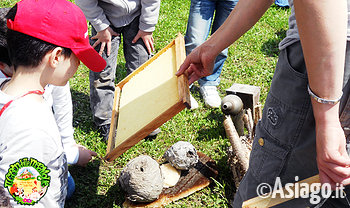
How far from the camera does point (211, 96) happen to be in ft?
14.4

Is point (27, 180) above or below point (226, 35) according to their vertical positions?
below

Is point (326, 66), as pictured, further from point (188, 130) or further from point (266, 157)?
point (188, 130)

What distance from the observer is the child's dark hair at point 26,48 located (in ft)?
6.09

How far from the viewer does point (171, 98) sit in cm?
206

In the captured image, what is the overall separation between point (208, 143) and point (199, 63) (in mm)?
1659

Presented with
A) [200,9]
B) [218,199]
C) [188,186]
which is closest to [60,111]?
[188,186]

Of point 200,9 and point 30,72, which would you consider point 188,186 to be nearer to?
point 30,72

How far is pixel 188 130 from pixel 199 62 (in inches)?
71.5

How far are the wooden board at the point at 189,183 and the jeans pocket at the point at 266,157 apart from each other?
4.41 ft

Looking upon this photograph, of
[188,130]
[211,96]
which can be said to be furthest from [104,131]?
[211,96]

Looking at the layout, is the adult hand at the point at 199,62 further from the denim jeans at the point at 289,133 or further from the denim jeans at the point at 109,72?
the denim jeans at the point at 109,72

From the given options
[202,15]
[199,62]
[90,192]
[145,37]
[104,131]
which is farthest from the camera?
[202,15]

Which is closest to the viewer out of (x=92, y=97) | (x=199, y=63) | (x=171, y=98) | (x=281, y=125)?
(x=281, y=125)

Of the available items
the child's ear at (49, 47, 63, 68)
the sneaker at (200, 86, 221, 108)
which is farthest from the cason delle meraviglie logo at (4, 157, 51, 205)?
the sneaker at (200, 86, 221, 108)
